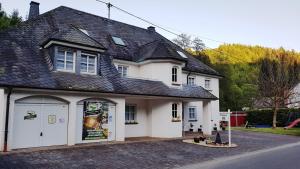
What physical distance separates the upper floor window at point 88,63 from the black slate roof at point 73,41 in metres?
0.57

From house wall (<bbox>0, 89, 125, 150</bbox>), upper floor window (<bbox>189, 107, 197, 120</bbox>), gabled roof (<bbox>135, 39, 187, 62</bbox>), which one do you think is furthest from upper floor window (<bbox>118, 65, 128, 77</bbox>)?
upper floor window (<bbox>189, 107, 197, 120</bbox>)

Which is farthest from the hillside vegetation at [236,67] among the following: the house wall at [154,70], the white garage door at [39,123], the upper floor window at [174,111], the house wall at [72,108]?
the white garage door at [39,123]

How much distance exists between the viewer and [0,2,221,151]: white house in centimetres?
1548

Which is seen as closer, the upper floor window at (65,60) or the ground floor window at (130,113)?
the upper floor window at (65,60)

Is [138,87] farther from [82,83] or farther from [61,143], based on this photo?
[61,143]

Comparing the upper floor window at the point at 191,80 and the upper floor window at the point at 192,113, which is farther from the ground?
the upper floor window at the point at 191,80

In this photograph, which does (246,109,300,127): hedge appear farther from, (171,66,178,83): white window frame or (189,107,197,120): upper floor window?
(171,66,178,83): white window frame

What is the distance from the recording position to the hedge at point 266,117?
4044cm

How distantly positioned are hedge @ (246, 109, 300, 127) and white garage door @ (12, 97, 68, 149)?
32.5 metres

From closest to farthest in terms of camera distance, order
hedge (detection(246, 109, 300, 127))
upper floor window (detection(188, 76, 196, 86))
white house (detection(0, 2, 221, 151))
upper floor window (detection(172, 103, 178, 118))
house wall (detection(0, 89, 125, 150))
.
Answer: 1. house wall (detection(0, 89, 125, 150))
2. white house (detection(0, 2, 221, 151))
3. upper floor window (detection(172, 103, 178, 118))
4. upper floor window (detection(188, 76, 196, 86))
5. hedge (detection(246, 109, 300, 127))

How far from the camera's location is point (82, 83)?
17594 millimetres

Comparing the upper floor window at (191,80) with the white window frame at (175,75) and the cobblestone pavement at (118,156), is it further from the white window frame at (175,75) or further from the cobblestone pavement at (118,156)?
the cobblestone pavement at (118,156)

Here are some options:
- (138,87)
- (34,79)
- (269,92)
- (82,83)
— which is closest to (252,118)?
(269,92)

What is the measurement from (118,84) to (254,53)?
155ft
